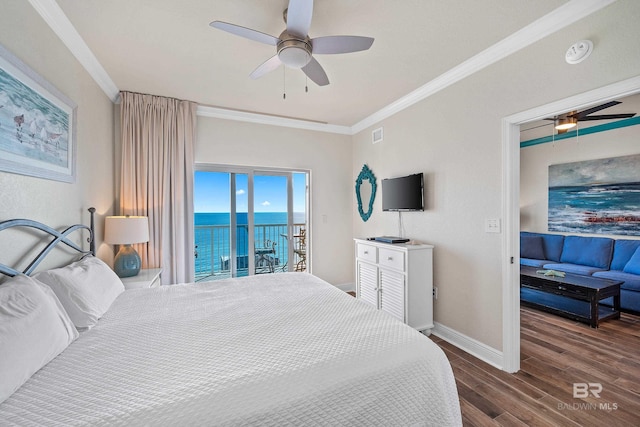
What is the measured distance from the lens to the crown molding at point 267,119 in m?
3.63

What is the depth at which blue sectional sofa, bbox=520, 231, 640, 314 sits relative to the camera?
3.27 metres

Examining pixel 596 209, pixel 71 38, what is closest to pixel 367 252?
pixel 71 38

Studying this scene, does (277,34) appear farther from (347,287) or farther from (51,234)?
(347,287)

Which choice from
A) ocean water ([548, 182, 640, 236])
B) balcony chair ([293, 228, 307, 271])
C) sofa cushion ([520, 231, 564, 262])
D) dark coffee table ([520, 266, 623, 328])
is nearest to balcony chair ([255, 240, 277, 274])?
balcony chair ([293, 228, 307, 271])

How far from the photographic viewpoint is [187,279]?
137 inches

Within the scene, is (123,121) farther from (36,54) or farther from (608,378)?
(608,378)

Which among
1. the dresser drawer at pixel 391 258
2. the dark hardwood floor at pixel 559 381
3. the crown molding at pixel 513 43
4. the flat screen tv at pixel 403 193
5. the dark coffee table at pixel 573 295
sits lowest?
the dark hardwood floor at pixel 559 381

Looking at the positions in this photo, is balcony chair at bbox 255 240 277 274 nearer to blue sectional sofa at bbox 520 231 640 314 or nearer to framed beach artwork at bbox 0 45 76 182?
framed beach artwork at bbox 0 45 76 182

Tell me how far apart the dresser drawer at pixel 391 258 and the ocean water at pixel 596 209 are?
3406 mm

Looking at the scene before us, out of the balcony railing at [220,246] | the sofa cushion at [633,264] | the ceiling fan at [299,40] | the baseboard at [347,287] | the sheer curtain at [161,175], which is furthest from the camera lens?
the baseboard at [347,287]

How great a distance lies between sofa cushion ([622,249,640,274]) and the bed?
3.88m

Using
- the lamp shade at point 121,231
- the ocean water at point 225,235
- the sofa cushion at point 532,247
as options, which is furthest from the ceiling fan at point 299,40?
the sofa cushion at point 532,247

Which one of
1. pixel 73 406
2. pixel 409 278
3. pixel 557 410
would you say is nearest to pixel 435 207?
pixel 409 278

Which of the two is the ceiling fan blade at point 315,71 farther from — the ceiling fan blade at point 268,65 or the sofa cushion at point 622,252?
the sofa cushion at point 622,252
